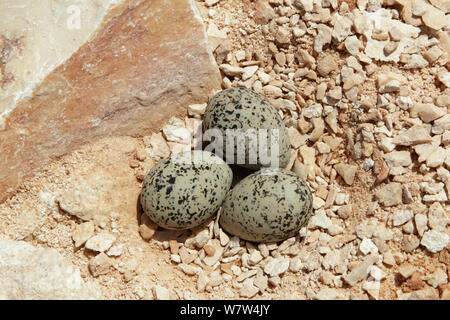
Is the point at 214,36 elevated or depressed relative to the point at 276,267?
elevated

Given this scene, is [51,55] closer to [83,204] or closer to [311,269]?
[83,204]

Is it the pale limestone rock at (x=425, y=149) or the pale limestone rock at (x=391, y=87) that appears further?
the pale limestone rock at (x=391, y=87)

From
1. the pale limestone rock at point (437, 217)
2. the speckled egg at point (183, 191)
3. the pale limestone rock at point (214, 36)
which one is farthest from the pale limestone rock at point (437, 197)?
the pale limestone rock at point (214, 36)

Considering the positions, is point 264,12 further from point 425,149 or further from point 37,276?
point 37,276

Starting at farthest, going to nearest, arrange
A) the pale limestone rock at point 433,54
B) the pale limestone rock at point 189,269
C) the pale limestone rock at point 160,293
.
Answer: the pale limestone rock at point 433,54 → the pale limestone rock at point 189,269 → the pale limestone rock at point 160,293

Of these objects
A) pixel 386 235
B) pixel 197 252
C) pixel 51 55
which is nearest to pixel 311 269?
pixel 386 235

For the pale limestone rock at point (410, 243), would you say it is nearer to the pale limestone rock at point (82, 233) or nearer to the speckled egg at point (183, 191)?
the speckled egg at point (183, 191)

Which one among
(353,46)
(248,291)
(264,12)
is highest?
(264,12)

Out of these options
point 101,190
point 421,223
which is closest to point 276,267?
point 421,223
